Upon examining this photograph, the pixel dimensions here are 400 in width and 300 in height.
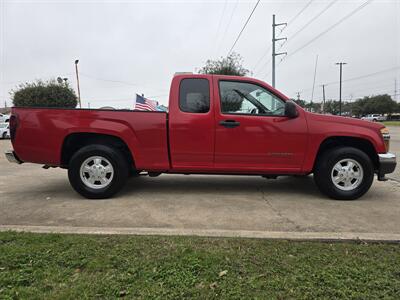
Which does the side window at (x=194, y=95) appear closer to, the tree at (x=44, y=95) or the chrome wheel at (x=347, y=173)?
the chrome wheel at (x=347, y=173)

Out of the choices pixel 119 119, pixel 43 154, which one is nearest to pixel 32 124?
pixel 43 154

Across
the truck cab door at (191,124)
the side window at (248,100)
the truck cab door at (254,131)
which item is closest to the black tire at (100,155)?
the truck cab door at (191,124)

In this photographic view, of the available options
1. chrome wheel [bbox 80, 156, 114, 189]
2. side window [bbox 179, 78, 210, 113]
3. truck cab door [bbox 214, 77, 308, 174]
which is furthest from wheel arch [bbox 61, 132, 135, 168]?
truck cab door [bbox 214, 77, 308, 174]

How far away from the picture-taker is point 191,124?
16.1ft

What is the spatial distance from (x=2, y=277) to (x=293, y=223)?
303 centimetres

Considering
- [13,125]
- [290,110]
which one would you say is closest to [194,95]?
[290,110]

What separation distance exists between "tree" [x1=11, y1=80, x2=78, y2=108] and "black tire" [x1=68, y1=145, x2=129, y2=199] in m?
35.5

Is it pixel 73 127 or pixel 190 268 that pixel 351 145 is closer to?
pixel 190 268

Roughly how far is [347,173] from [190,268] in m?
3.34

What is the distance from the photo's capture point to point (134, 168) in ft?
17.1

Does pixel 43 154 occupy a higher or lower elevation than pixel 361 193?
higher

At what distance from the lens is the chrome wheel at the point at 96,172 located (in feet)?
16.4

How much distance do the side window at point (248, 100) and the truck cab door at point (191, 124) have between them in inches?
9.5

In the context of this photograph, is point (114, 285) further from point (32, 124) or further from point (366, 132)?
point (366, 132)
